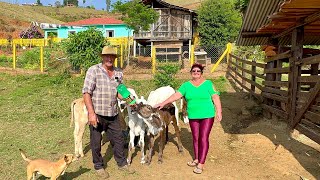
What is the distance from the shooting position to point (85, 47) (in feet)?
47.2

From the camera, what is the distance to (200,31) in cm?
2581

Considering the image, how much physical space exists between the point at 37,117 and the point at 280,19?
21.0ft

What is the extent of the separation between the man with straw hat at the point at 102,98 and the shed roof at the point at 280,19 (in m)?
2.64

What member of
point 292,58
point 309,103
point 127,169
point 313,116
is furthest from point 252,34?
point 127,169

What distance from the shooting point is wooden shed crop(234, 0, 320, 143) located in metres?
5.44

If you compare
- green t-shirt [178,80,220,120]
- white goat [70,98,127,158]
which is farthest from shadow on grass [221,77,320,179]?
white goat [70,98,127,158]

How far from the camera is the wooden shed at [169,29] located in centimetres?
2411

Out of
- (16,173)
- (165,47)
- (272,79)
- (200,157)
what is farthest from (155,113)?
(165,47)

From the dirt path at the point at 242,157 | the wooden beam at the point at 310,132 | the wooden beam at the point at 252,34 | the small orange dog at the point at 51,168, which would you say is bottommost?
the dirt path at the point at 242,157

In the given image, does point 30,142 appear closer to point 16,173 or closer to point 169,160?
point 16,173

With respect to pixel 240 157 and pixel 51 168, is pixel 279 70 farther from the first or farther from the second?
pixel 51 168

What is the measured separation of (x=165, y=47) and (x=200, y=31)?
369 cm

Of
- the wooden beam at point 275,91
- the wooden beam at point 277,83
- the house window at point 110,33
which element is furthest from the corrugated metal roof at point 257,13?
the house window at point 110,33

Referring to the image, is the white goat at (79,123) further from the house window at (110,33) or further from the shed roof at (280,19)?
the house window at (110,33)
